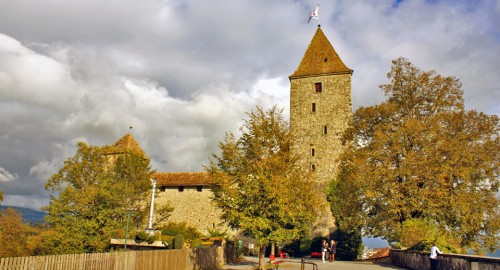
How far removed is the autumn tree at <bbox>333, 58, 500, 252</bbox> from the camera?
2195 cm

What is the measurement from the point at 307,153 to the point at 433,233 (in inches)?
714

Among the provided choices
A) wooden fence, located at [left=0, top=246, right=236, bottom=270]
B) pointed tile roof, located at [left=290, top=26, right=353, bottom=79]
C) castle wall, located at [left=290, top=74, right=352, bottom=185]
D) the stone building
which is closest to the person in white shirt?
wooden fence, located at [left=0, top=246, right=236, bottom=270]

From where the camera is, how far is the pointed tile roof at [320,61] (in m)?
39.9

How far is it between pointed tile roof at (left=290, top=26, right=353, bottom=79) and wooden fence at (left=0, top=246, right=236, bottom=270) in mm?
24419

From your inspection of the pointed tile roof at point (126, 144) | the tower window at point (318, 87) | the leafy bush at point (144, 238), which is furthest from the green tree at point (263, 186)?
the pointed tile roof at point (126, 144)

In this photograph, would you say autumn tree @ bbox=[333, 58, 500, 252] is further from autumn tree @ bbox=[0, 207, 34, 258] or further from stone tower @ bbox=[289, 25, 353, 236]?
autumn tree @ bbox=[0, 207, 34, 258]

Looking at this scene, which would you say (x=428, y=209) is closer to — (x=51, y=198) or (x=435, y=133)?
(x=435, y=133)

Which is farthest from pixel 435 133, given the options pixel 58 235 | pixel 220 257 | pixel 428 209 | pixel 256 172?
pixel 58 235

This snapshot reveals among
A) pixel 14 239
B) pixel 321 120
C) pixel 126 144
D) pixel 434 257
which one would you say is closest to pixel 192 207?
pixel 126 144

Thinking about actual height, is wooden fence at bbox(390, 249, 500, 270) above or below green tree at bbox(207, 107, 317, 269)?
below

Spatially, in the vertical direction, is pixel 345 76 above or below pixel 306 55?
below

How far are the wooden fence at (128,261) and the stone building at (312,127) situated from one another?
18.3m

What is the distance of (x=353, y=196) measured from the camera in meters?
25.6

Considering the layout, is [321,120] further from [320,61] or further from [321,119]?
[320,61]
